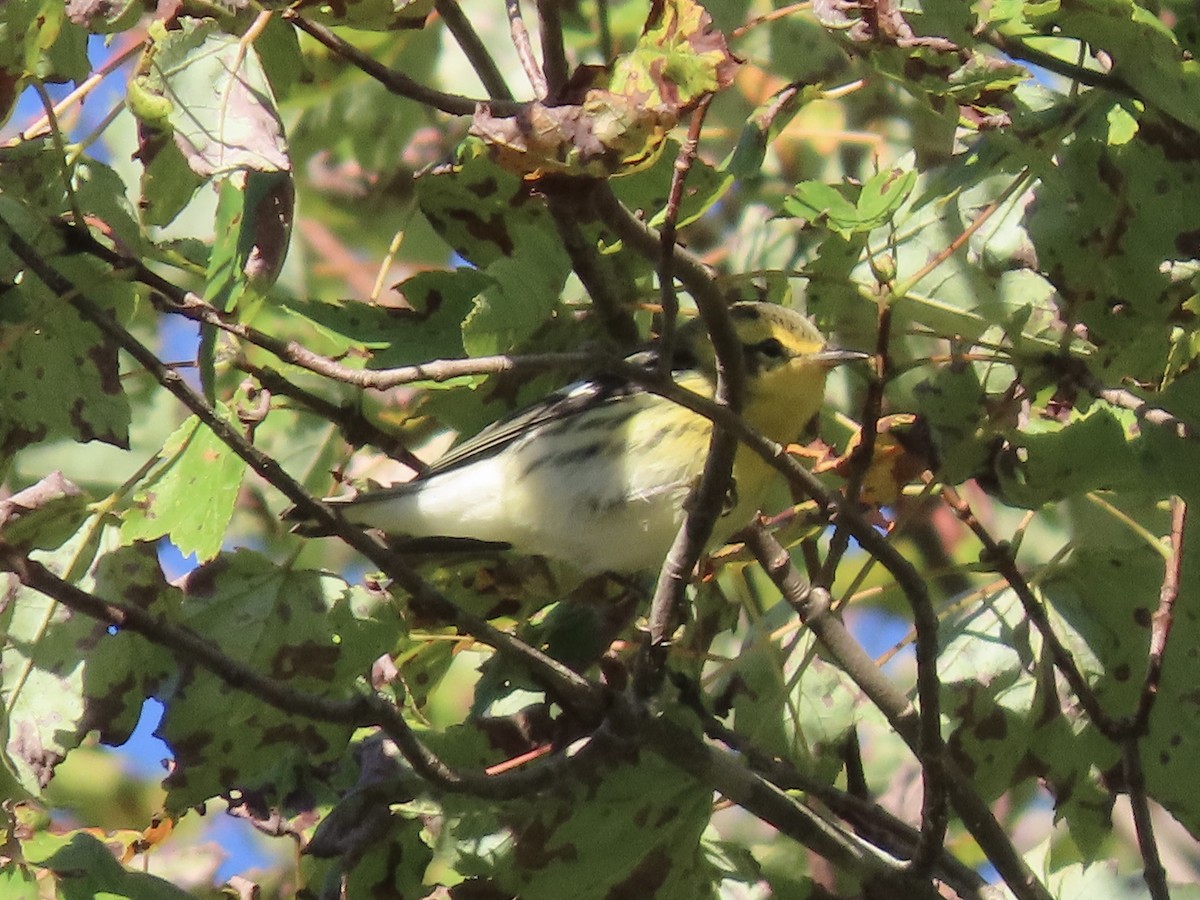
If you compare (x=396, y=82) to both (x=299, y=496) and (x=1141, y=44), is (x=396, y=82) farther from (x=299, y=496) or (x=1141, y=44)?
(x=1141, y=44)

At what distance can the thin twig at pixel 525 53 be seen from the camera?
1.80m

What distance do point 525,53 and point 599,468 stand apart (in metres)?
1.44

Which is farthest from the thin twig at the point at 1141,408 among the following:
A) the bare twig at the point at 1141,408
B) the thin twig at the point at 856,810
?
the thin twig at the point at 856,810

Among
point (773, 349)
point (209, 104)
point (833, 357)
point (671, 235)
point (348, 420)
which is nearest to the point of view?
point (671, 235)

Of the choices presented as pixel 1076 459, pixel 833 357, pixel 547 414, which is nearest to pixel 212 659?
pixel 1076 459

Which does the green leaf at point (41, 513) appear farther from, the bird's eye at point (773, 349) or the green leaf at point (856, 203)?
the bird's eye at point (773, 349)

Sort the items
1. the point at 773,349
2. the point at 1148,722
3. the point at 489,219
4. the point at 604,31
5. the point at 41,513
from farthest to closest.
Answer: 1. the point at 773,349
2. the point at 604,31
3. the point at 489,219
4. the point at 1148,722
5. the point at 41,513

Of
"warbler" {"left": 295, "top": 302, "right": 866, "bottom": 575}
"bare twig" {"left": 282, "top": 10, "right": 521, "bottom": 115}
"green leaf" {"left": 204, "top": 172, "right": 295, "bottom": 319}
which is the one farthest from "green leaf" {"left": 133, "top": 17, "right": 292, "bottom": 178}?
"warbler" {"left": 295, "top": 302, "right": 866, "bottom": 575}

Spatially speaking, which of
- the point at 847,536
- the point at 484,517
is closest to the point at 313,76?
the point at 484,517

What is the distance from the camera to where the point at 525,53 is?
75.4 inches

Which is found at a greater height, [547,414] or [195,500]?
[195,500]

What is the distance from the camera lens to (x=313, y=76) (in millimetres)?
2934

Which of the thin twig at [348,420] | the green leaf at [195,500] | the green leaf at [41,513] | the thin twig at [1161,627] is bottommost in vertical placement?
the thin twig at [1161,627]

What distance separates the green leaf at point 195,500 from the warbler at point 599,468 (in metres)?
0.98
